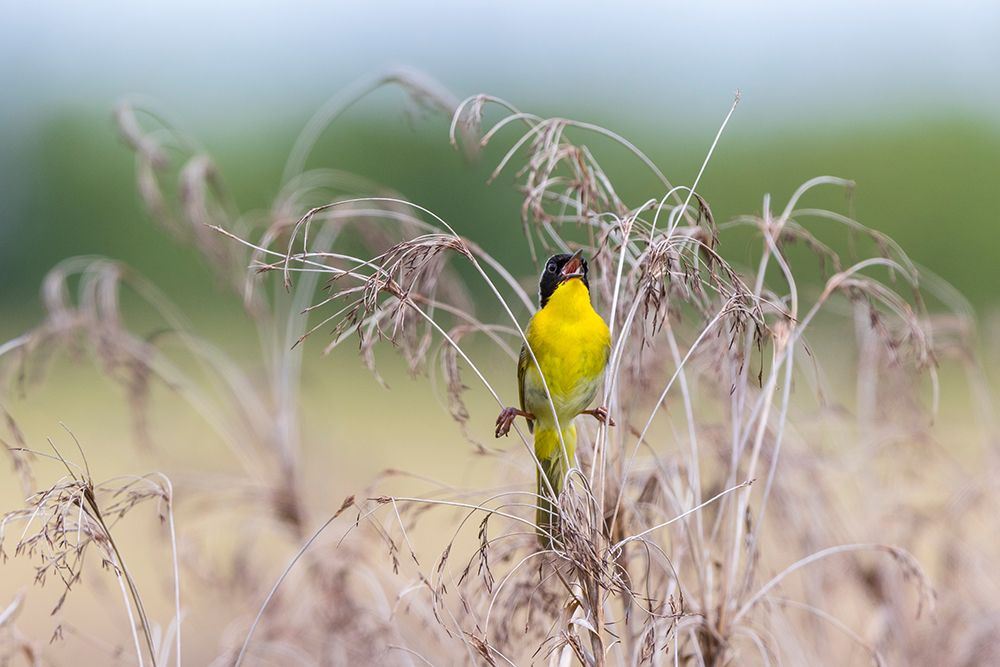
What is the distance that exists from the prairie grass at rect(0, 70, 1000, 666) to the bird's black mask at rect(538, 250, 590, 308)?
2.7 inches

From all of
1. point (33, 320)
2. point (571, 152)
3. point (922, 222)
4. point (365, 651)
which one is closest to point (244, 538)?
point (365, 651)

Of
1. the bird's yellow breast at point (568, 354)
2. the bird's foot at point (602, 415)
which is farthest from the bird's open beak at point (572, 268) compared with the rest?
the bird's foot at point (602, 415)

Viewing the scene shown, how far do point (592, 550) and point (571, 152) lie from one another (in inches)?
34.8

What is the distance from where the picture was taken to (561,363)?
287cm

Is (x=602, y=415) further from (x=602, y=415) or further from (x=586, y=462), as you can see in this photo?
(x=586, y=462)

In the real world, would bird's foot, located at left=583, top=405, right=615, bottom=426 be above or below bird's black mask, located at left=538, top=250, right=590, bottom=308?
below

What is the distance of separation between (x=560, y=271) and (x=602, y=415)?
1.54ft

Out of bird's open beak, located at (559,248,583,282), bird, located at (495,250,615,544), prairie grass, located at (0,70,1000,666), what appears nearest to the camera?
prairie grass, located at (0,70,1000,666)

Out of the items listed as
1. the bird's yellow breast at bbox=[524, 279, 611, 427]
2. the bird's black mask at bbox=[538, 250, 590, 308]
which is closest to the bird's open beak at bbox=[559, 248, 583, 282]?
the bird's black mask at bbox=[538, 250, 590, 308]

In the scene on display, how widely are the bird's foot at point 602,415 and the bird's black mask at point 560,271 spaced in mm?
325

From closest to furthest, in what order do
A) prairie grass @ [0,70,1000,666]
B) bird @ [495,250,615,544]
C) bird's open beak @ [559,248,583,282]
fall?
1. prairie grass @ [0,70,1000,666]
2. bird's open beak @ [559,248,583,282]
3. bird @ [495,250,615,544]

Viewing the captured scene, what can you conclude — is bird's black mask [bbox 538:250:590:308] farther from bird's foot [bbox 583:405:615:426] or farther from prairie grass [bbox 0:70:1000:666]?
bird's foot [bbox 583:405:615:426]

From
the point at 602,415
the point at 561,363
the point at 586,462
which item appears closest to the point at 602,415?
the point at 602,415

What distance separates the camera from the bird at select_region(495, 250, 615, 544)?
111 inches
